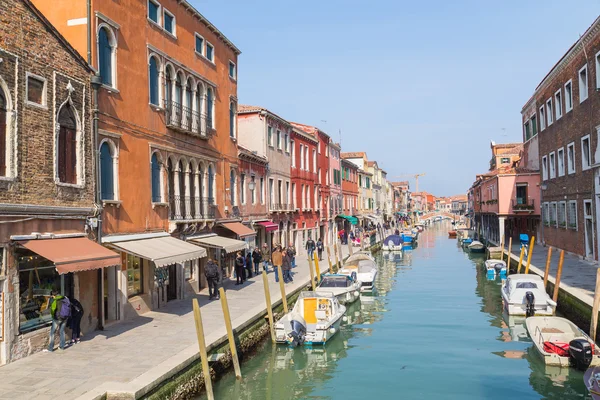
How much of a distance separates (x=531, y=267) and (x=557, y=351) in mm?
14546

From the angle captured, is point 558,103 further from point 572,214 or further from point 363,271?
point 363,271

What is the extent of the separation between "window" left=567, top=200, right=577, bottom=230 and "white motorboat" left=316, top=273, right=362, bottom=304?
12.9 metres

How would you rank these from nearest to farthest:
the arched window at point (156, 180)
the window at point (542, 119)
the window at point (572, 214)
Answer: the arched window at point (156, 180) → the window at point (572, 214) → the window at point (542, 119)

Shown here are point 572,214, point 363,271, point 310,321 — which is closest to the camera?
point 310,321

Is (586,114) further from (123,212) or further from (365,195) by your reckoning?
(365,195)

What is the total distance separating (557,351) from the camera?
45.4 ft

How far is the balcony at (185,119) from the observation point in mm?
18484

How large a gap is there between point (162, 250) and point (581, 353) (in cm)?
1164

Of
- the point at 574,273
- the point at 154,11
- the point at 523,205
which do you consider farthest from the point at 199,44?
the point at 523,205

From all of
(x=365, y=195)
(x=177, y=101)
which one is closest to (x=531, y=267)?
(x=177, y=101)

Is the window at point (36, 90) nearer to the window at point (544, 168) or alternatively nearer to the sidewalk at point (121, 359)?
the sidewalk at point (121, 359)

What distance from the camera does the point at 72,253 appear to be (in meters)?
12.1

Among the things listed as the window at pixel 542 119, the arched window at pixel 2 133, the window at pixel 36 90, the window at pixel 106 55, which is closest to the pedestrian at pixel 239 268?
the window at pixel 106 55

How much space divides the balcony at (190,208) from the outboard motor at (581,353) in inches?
508
